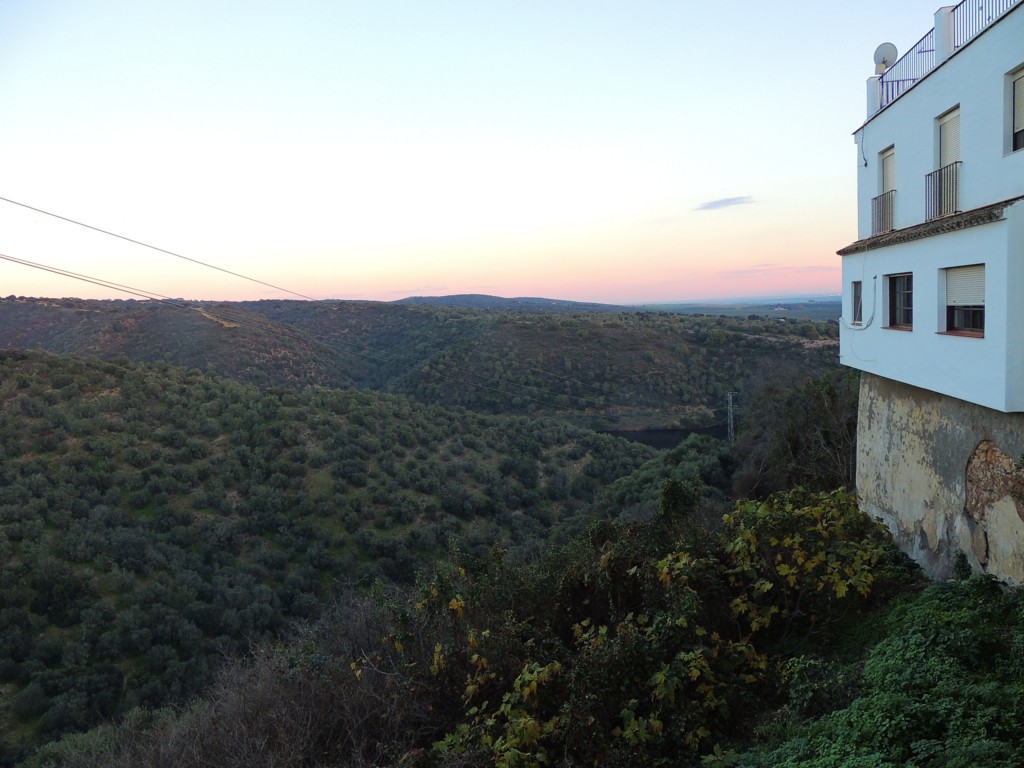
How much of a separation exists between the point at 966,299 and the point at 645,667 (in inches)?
214

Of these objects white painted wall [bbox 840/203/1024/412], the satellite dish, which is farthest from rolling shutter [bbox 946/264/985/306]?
the satellite dish

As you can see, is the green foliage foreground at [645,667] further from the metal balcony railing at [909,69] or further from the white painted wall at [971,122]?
the metal balcony railing at [909,69]

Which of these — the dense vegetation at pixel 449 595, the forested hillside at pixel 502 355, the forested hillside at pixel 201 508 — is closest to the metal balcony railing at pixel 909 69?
the dense vegetation at pixel 449 595

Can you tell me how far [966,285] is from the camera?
7066 millimetres

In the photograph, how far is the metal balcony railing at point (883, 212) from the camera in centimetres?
927

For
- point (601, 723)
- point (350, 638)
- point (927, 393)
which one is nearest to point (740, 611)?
point (601, 723)

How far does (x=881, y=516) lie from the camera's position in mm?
9914

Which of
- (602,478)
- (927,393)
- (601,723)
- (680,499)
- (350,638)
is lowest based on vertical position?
(602,478)

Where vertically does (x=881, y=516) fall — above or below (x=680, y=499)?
below

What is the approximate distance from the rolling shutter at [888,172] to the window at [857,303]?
1528mm

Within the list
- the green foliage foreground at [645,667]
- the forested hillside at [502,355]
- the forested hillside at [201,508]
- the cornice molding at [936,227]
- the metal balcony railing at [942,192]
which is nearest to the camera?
the green foliage foreground at [645,667]

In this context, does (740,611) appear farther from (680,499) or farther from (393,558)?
(393,558)

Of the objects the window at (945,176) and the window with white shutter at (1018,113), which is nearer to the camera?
the window with white shutter at (1018,113)

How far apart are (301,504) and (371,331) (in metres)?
42.1
